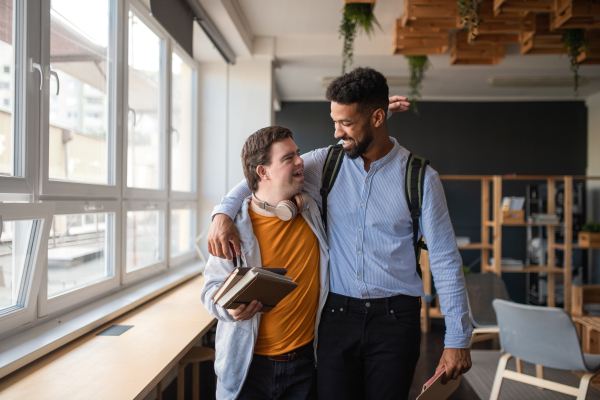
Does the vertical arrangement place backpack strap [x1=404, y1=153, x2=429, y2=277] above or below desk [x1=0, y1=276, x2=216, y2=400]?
above

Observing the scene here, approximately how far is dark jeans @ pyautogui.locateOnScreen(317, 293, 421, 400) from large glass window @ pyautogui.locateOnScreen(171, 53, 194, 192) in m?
3.45

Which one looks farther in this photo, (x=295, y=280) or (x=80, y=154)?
(x=80, y=154)

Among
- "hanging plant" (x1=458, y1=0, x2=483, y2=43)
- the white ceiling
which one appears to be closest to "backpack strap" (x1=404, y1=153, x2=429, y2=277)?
"hanging plant" (x1=458, y1=0, x2=483, y2=43)

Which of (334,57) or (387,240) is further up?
(334,57)

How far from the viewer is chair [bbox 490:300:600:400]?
2.63 m

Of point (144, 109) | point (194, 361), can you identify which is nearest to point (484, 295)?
point (194, 361)

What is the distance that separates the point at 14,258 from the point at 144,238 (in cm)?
165

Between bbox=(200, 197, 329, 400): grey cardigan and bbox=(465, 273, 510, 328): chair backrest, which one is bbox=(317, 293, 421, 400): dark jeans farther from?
bbox=(465, 273, 510, 328): chair backrest

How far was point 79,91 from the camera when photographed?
257 centimetres

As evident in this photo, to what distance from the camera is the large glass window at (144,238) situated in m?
3.34

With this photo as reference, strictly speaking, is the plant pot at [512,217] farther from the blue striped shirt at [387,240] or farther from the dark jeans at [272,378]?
the dark jeans at [272,378]

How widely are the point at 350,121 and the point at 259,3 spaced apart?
308 centimetres

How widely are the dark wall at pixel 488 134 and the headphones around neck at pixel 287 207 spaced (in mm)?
5660

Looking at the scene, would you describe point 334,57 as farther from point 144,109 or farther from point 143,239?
point 143,239
